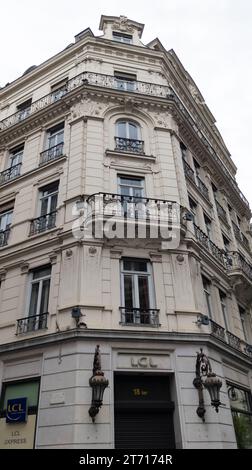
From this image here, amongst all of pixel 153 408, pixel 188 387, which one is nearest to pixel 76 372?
pixel 153 408

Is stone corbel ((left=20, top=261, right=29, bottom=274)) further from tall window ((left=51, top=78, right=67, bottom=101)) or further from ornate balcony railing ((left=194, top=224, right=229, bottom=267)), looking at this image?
tall window ((left=51, top=78, right=67, bottom=101))

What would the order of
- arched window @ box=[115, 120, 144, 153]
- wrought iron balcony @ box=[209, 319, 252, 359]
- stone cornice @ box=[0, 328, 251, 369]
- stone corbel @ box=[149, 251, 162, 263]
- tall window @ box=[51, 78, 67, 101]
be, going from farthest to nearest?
tall window @ box=[51, 78, 67, 101] → arched window @ box=[115, 120, 144, 153] → wrought iron balcony @ box=[209, 319, 252, 359] → stone corbel @ box=[149, 251, 162, 263] → stone cornice @ box=[0, 328, 251, 369]

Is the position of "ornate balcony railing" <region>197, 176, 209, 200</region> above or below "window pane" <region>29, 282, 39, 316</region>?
above

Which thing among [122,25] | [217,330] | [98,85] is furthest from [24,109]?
[217,330]

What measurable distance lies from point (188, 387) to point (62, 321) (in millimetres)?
3639

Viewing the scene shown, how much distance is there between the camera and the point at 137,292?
10.9 meters

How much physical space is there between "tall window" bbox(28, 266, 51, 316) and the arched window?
5.40 metres

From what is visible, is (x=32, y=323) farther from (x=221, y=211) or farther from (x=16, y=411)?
(x=221, y=211)

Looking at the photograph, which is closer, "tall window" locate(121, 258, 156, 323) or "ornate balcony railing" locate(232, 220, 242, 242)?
"tall window" locate(121, 258, 156, 323)

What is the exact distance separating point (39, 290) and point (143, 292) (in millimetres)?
3179

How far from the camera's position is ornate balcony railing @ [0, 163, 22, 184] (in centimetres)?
1536

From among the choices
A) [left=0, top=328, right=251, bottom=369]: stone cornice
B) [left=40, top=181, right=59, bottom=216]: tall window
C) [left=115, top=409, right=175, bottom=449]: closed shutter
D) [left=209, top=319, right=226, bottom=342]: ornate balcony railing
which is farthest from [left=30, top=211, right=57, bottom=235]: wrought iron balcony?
[left=115, top=409, right=175, bottom=449]: closed shutter

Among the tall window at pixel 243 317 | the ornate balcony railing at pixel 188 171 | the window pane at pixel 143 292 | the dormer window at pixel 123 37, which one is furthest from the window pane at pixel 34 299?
the dormer window at pixel 123 37
